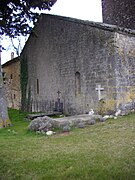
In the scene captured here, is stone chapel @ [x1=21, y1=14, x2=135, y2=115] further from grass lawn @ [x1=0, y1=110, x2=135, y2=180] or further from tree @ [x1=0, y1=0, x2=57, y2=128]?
grass lawn @ [x1=0, y1=110, x2=135, y2=180]

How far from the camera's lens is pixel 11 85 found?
26594mm

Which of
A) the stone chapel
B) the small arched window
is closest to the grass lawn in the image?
the stone chapel

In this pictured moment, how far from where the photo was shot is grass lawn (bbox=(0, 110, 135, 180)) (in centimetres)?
497

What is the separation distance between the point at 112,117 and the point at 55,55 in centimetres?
682

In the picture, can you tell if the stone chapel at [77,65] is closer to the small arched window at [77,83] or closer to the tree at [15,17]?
the small arched window at [77,83]

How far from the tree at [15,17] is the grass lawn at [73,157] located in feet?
15.3

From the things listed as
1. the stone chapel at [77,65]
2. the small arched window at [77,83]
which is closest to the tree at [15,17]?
the stone chapel at [77,65]

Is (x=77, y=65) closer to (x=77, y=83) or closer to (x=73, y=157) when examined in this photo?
(x=77, y=83)

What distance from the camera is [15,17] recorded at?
548 inches

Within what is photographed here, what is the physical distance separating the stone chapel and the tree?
7.46 feet

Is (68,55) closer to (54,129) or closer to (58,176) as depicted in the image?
(54,129)

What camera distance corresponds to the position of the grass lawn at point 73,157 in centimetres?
497

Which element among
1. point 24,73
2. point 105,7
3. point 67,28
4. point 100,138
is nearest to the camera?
point 100,138

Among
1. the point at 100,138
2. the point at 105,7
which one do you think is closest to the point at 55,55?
the point at 105,7
